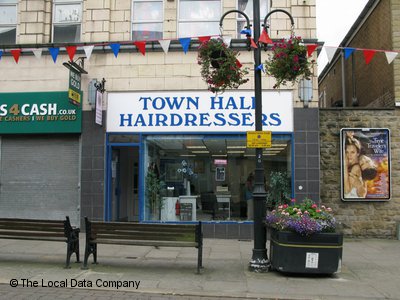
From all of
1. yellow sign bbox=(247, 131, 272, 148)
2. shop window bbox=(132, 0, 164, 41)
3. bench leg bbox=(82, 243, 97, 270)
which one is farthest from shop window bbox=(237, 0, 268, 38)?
bench leg bbox=(82, 243, 97, 270)

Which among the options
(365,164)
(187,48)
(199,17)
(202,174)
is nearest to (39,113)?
(187,48)

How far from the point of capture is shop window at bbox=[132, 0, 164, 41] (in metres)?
12.7

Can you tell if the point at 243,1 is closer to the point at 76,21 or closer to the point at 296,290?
the point at 76,21

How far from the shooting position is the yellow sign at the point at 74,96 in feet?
37.7

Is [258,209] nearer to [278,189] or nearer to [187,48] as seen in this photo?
[278,189]

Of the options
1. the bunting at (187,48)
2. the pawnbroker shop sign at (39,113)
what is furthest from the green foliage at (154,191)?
the bunting at (187,48)

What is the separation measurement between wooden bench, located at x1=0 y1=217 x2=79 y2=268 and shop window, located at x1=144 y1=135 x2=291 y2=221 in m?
4.18

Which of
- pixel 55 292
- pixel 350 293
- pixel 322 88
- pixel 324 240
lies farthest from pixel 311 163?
pixel 322 88

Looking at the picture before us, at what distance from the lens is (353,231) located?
12211 mm

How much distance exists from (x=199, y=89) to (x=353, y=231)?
579 cm

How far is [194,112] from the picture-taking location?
477 inches

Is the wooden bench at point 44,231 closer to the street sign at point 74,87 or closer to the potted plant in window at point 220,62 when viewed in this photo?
the potted plant in window at point 220,62

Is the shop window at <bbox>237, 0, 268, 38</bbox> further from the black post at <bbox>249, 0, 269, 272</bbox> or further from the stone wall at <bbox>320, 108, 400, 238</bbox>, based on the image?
the black post at <bbox>249, 0, 269, 272</bbox>

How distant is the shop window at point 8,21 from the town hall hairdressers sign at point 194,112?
371 centimetres
